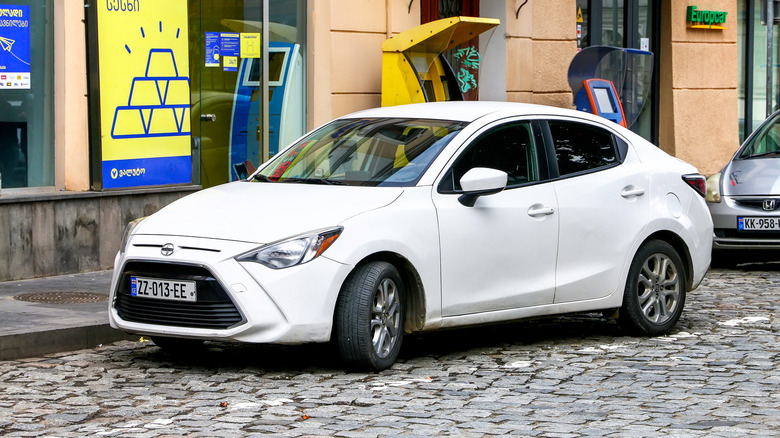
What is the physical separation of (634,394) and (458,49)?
1064 centimetres

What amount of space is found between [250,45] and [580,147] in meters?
5.99

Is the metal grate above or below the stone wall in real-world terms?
below

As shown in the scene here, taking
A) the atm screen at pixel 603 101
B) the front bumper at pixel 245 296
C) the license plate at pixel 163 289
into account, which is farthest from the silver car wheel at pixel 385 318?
the atm screen at pixel 603 101

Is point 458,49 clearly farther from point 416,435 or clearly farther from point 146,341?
point 416,435

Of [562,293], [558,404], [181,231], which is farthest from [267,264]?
[562,293]

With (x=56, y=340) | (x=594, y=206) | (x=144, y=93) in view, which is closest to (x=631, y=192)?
(x=594, y=206)

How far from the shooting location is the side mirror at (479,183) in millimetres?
7762

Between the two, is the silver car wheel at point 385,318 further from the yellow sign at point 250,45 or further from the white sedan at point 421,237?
the yellow sign at point 250,45

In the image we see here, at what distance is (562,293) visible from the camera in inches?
331

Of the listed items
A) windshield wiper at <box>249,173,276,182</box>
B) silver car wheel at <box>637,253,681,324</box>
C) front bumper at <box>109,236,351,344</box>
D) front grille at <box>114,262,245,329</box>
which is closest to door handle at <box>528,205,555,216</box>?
silver car wheel at <box>637,253,681,324</box>

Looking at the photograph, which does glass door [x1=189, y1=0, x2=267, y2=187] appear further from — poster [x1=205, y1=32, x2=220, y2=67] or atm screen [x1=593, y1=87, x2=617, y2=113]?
atm screen [x1=593, y1=87, x2=617, y2=113]

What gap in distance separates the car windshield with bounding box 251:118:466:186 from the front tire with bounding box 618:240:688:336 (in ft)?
5.37

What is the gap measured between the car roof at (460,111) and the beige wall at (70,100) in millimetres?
3847

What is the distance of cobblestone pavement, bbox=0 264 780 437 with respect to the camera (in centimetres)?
615
